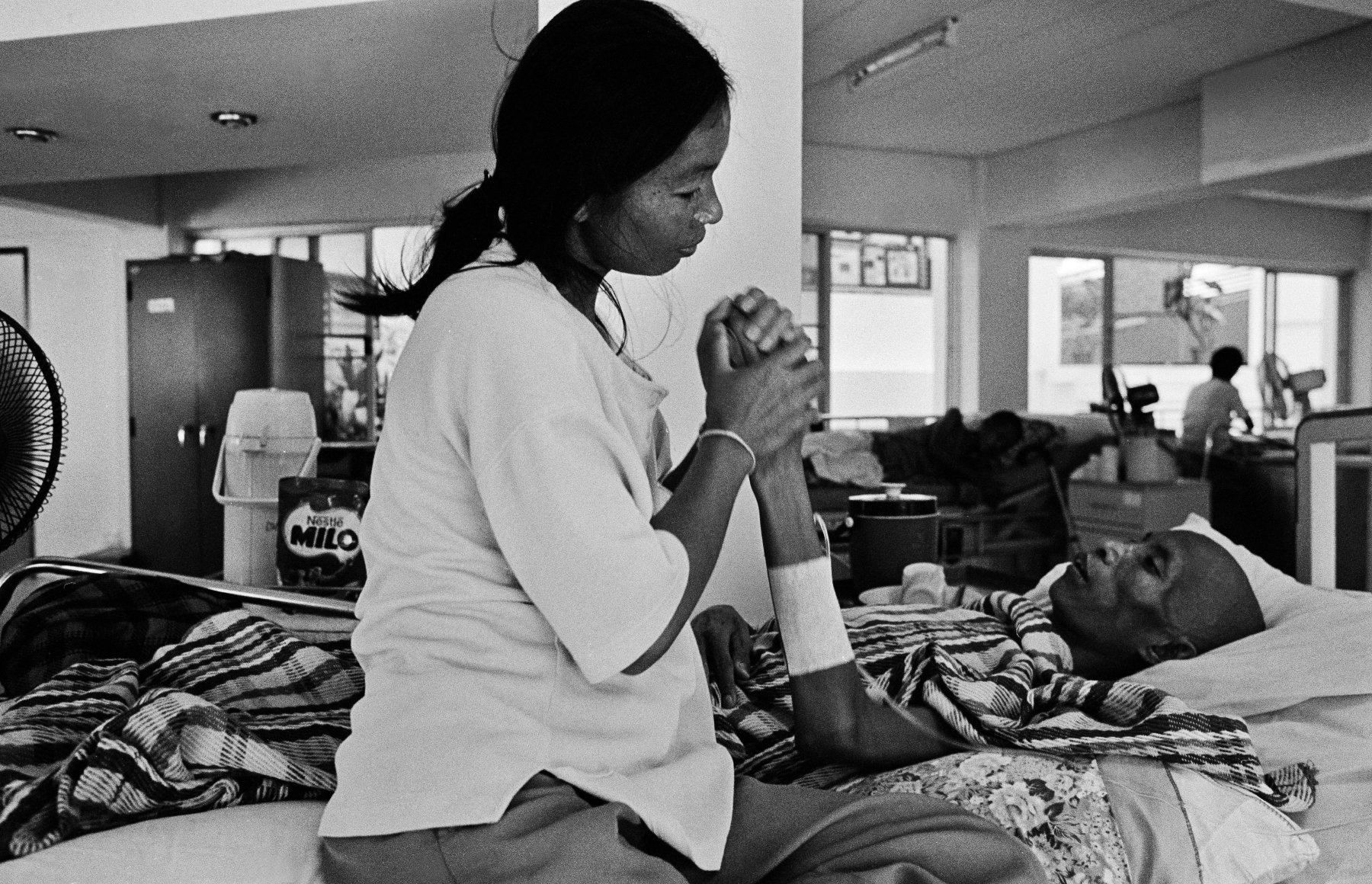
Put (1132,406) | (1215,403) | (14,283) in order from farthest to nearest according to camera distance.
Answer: (14,283)
(1215,403)
(1132,406)

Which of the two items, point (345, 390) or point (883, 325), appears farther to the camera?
point (883, 325)

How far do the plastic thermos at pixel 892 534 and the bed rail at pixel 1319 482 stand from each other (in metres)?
0.67

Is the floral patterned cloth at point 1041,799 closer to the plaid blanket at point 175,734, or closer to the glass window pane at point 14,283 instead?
the plaid blanket at point 175,734

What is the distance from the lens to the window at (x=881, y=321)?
855cm

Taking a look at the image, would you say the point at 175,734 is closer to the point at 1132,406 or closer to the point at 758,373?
the point at 758,373

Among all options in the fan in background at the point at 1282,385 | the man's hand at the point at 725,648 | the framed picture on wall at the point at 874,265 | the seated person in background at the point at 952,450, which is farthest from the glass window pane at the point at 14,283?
the fan in background at the point at 1282,385

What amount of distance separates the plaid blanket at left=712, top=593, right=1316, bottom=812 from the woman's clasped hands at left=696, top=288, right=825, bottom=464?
516mm

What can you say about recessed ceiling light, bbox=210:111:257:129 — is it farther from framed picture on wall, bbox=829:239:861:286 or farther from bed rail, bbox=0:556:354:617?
framed picture on wall, bbox=829:239:861:286

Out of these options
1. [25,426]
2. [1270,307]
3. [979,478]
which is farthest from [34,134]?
[1270,307]

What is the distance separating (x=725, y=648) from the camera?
1617 millimetres

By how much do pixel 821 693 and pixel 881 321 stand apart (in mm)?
7594

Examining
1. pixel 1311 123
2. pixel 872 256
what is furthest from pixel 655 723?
pixel 872 256

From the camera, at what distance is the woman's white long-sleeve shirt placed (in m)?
0.81

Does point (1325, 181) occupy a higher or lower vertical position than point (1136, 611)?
higher
